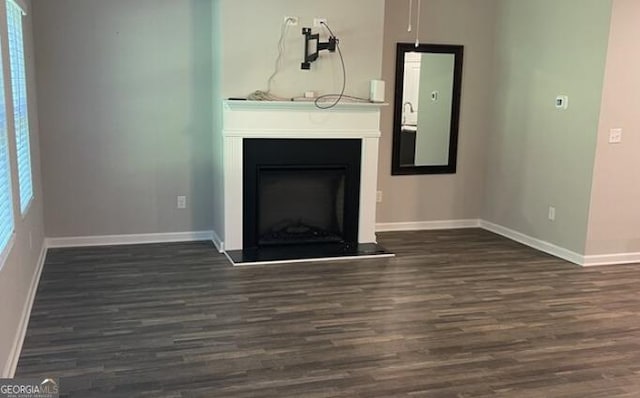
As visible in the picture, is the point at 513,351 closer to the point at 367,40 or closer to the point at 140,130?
the point at 367,40

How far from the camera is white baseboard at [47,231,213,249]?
554 cm

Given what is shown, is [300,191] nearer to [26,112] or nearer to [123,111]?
[123,111]

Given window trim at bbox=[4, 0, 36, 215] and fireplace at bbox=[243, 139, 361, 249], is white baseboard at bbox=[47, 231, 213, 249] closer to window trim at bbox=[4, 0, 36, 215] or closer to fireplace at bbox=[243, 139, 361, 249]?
fireplace at bbox=[243, 139, 361, 249]

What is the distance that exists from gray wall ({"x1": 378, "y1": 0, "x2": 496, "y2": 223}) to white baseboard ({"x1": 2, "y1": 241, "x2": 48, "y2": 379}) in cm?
347

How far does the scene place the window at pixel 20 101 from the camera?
380 cm

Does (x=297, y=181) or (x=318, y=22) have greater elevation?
(x=318, y=22)

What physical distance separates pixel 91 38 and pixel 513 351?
440 cm

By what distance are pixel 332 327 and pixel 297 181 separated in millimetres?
2106

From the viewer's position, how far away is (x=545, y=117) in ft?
18.9

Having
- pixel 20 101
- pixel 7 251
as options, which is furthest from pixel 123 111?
pixel 7 251

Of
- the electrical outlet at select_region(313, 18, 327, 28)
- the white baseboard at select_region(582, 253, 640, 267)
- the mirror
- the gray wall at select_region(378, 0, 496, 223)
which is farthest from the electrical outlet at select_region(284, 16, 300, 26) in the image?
the white baseboard at select_region(582, 253, 640, 267)

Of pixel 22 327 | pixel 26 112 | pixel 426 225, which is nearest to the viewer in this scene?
pixel 22 327

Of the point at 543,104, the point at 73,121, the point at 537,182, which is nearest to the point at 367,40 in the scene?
the point at 543,104

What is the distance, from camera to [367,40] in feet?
18.2
